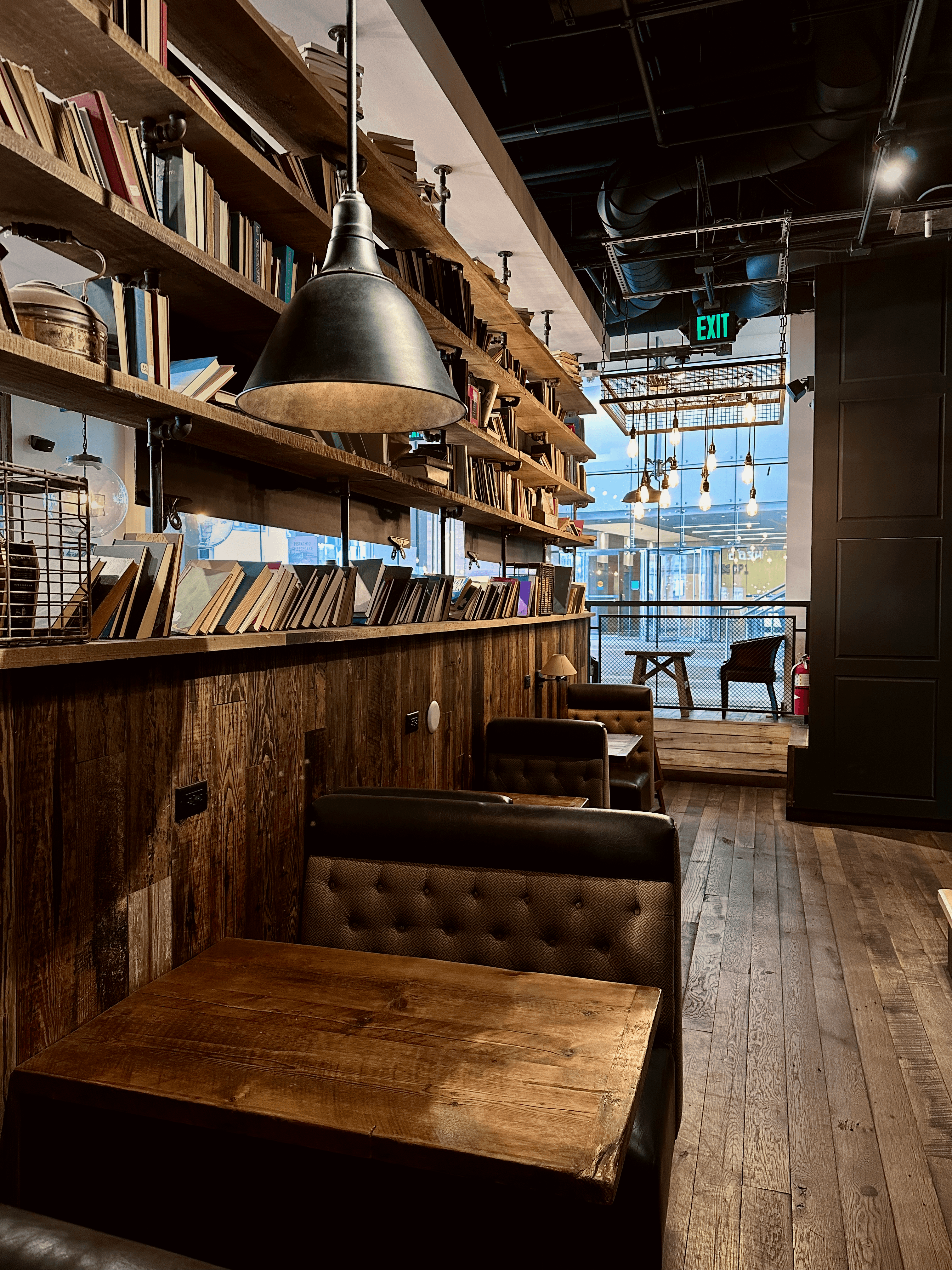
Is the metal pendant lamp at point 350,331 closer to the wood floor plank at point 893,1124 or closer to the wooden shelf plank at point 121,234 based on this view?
the wooden shelf plank at point 121,234

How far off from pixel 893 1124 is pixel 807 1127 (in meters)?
0.25

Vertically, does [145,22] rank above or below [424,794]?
above

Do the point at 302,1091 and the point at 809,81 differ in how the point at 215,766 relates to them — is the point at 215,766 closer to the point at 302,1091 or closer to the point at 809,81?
the point at 302,1091

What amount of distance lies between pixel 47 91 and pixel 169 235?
0.41m

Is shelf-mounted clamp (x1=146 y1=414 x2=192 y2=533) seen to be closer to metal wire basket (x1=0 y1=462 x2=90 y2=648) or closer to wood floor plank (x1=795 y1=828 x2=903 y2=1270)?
metal wire basket (x1=0 y1=462 x2=90 y2=648)

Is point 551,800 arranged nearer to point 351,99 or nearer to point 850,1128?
point 850,1128

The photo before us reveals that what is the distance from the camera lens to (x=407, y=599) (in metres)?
3.19

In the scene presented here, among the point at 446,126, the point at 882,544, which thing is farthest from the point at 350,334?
the point at 882,544

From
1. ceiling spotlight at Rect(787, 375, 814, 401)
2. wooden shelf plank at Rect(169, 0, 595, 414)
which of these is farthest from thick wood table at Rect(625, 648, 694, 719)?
wooden shelf plank at Rect(169, 0, 595, 414)

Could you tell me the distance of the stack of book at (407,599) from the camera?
295 cm

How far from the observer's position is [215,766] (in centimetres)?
215

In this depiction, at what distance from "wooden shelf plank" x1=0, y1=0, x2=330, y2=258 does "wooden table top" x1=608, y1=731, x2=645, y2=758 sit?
10.5ft

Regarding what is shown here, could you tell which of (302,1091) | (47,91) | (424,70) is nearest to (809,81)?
(424,70)

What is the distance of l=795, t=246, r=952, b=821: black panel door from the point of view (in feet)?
18.4
